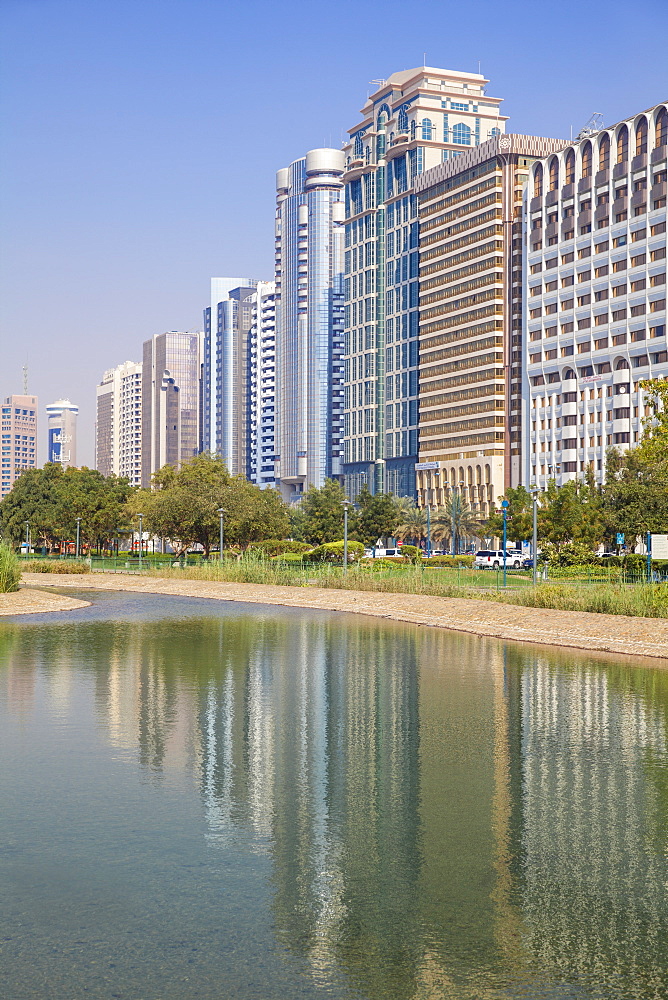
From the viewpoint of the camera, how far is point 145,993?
22.7 ft

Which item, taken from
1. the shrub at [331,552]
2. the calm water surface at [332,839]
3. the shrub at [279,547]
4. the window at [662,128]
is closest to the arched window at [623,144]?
the window at [662,128]

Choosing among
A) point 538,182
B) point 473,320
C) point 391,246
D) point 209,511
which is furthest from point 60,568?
point 391,246

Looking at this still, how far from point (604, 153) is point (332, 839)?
115 metres

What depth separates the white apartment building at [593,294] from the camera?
10775cm

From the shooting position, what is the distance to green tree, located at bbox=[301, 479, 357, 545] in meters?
91.8

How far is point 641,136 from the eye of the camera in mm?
108750

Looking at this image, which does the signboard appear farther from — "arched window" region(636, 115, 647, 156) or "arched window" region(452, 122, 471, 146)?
"arched window" region(452, 122, 471, 146)

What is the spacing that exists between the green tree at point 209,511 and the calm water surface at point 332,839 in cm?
6221

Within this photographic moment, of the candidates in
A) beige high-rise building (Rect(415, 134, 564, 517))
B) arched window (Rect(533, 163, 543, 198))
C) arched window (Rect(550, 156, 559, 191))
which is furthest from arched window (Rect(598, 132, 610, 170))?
beige high-rise building (Rect(415, 134, 564, 517))

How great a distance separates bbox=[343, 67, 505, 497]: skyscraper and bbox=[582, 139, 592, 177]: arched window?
114 ft

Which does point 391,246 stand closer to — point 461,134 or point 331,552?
point 461,134

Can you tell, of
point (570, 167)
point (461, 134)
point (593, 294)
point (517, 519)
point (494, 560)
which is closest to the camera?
point (517, 519)

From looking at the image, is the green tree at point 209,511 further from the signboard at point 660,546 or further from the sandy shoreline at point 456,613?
the signboard at point 660,546

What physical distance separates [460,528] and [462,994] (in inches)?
4438
